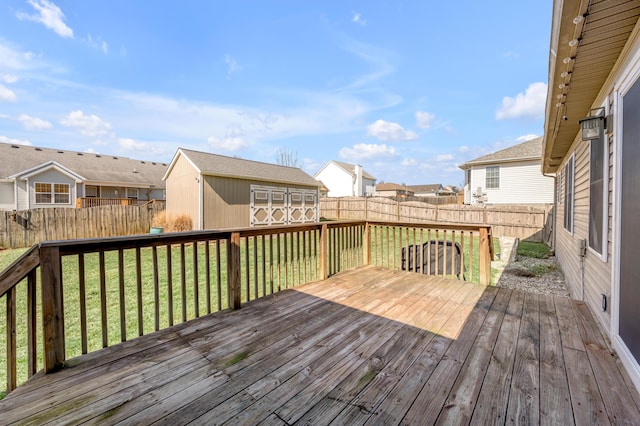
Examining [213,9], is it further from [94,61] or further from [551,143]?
[551,143]

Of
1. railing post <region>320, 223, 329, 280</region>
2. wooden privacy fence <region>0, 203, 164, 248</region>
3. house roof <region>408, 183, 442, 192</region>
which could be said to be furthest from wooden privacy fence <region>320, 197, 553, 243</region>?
house roof <region>408, 183, 442, 192</region>

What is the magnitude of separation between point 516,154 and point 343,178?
18110 mm

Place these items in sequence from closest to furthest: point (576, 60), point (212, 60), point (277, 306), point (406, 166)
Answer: point (576, 60)
point (277, 306)
point (212, 60)
point (406, 166)

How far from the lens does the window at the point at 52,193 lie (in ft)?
45.6

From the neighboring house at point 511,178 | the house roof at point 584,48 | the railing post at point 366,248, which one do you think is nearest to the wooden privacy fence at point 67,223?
the railing post at point 366,248

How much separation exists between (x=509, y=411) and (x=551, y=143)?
5.05m

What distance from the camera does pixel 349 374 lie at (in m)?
1.86

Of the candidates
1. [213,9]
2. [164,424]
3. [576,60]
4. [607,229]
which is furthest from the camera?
[213,9]

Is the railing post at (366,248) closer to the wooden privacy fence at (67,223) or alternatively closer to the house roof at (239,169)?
the house roof at (239,169)

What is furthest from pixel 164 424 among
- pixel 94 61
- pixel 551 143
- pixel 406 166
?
pixel 406 166

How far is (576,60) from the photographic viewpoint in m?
2.22

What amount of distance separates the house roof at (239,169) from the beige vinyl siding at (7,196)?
7.85 m

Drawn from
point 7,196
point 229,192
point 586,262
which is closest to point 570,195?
point 586,262

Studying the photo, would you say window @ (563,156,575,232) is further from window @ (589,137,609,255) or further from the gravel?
window @ (589,137,609,255)
